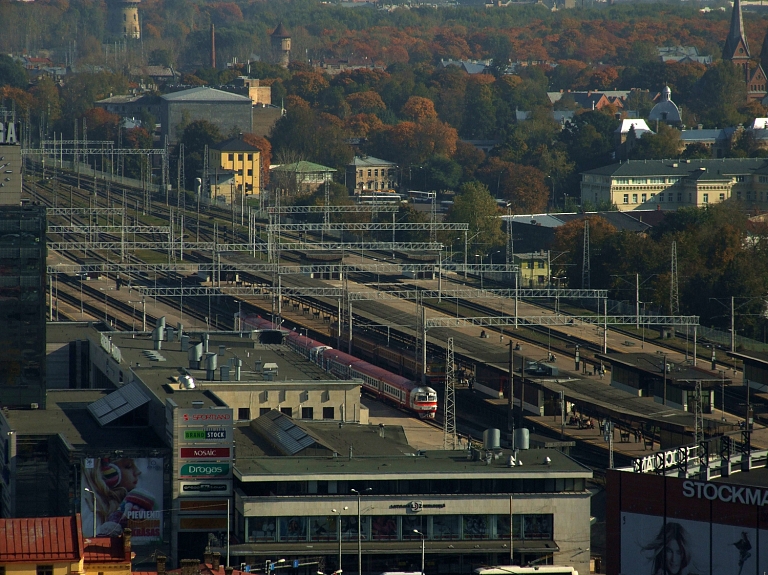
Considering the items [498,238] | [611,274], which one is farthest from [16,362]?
[498,238]

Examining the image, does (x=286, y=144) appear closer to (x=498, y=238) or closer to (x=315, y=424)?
(x=498, y=238)

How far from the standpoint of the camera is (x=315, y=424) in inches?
2194

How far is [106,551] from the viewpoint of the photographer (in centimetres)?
3678

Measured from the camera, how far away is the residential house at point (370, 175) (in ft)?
531

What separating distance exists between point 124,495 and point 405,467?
24.3 feet

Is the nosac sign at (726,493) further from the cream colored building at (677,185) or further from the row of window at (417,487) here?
the cream colored building at (677,185)

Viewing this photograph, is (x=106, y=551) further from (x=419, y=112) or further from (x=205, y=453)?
(x=419, y=112)

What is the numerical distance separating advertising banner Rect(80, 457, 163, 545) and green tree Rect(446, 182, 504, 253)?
68680mm

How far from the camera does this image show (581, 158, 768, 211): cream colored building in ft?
470

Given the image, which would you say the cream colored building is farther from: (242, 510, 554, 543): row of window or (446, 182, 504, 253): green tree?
(242, 510, 554, 543): row of window

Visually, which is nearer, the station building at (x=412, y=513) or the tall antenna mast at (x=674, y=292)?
the station building at (x=412, y=513)

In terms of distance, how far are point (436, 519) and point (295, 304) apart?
50565 mm

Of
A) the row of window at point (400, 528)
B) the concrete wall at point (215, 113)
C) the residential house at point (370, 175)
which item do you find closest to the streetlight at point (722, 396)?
the row of window at point (400, 528)

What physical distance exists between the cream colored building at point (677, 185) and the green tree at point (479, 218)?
842 inches
